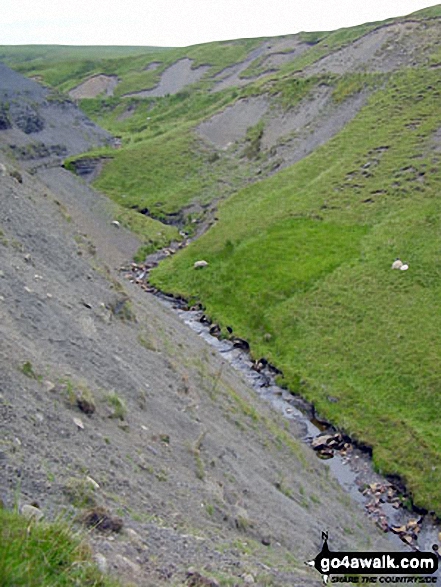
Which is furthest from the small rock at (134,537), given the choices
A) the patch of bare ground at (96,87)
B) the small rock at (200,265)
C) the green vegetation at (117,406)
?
the patch of bare ground at (96,87)

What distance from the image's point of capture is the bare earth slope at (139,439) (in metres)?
13.6

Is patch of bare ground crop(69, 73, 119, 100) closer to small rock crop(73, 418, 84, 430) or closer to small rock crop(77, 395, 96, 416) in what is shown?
small rock crop(77, 395, 96, 416)

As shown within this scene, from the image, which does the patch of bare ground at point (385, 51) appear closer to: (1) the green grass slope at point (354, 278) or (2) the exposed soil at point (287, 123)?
(2) the exposed soil at point (287, 123)

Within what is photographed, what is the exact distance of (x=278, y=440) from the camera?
28984 mm

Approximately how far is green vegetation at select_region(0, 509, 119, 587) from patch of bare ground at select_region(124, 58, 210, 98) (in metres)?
163

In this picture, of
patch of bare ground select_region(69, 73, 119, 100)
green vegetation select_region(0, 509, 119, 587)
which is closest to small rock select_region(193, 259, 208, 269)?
green vegetation select_region(0, 509, 119, 587)

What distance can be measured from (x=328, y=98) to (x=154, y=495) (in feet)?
272

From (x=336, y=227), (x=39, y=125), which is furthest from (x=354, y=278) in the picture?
(x=39, y=125)

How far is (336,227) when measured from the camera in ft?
190

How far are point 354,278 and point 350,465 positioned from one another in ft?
67.4

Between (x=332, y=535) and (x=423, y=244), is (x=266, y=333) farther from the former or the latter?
(x=332, y=535)

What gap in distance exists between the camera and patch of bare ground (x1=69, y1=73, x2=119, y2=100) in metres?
181

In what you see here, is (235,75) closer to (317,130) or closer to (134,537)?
(317,130)

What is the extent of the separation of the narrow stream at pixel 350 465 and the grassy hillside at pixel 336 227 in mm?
804
